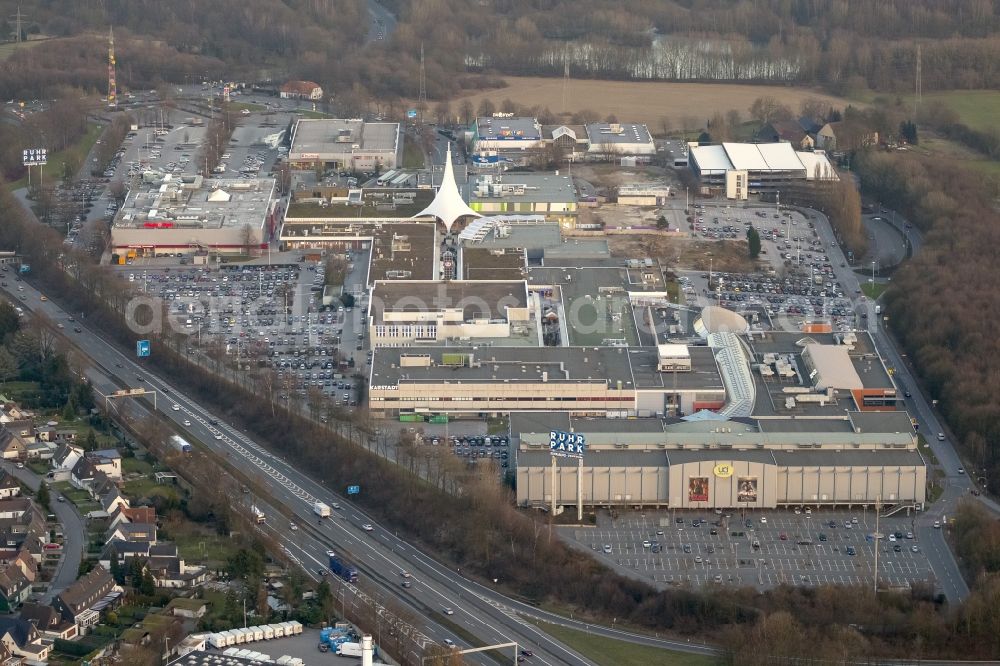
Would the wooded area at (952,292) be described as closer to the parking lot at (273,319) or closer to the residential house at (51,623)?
the parking lot at (273,319)

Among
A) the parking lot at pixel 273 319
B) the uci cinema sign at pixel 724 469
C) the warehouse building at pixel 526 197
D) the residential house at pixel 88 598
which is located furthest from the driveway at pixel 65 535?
the warehouse building at pixel 526 197

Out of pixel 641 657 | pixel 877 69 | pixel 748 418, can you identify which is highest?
pixel 877 69

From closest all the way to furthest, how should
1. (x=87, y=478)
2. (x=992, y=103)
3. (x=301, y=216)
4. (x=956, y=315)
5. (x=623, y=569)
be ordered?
(x=623, y=569) → (x=87, y=478) → (x=956, y=315) → (x=301, y=216) → (x=992, y=103)

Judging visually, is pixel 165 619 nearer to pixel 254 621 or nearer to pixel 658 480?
pixel 254 621

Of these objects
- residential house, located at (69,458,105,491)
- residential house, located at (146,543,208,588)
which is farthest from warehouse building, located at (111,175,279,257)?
residential house, located at (146,543,208,588)

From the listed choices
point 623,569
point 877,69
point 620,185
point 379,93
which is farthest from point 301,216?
point 877,69
